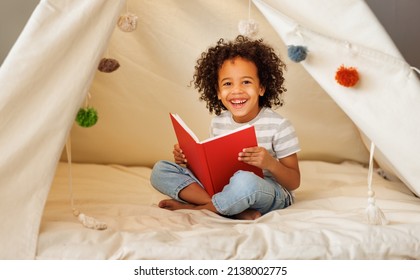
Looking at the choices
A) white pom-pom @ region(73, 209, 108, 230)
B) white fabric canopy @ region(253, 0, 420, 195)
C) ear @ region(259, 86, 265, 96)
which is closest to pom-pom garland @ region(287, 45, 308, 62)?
white fabric canopy @ region(253, 0, 420, 195)

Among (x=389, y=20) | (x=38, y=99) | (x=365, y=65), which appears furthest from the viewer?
(x=389, y=20)

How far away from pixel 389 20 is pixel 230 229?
117cm

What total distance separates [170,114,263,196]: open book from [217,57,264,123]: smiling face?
5.9 inches

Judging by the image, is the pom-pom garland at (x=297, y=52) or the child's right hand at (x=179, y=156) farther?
the child's right hand at (x=179, y=156)

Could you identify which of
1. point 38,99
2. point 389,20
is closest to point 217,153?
point 38,99

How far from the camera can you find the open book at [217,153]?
1.56m

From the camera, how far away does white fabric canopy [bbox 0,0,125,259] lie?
1.34 metres

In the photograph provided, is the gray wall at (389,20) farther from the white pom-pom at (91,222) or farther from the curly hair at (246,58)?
the white pom-pom at (91,222)

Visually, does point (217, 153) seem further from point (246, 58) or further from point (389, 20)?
point (389, 20)

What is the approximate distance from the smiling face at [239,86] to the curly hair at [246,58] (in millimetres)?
21

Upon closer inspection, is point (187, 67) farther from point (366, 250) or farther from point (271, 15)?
point (366, 250)

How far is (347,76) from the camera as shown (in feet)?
4.80

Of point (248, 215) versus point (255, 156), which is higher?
point (255, 156)

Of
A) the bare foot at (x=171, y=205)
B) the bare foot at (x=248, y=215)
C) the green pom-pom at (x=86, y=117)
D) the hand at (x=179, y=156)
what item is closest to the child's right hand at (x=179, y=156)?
the hand at (x=179, y=156)
